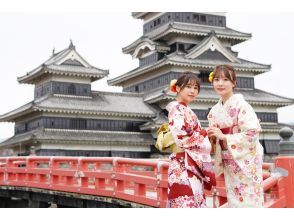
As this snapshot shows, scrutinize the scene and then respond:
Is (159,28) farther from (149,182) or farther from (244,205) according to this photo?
(244,205)

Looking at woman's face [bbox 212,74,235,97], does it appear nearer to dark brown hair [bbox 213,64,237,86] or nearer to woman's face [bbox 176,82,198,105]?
dark brown hair [bbox 213,64,237,86]

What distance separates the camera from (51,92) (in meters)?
24.1

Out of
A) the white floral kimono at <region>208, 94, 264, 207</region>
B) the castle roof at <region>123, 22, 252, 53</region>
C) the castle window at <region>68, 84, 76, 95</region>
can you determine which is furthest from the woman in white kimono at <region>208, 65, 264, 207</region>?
the castle roof at <region>123, 22, 252, 53</region>

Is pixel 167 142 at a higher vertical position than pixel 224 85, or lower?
lower

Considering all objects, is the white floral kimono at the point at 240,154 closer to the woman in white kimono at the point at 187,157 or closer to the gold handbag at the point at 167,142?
the woman in white kimono at the point at 187,157

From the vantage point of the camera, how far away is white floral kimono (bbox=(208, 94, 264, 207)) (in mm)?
3527

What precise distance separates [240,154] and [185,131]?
506 millimetres

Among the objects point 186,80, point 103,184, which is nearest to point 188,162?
point 186,80

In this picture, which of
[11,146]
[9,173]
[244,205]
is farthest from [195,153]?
[11,146]

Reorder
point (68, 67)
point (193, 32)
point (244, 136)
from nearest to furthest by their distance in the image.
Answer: point (244, 136) → point (68, 67) → point (193, 32)

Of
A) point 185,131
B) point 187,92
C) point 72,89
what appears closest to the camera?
point 185,131

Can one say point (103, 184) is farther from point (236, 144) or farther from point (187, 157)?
point (236, 144)

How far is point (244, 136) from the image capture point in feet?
11.5

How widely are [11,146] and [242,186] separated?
77.8 feet
